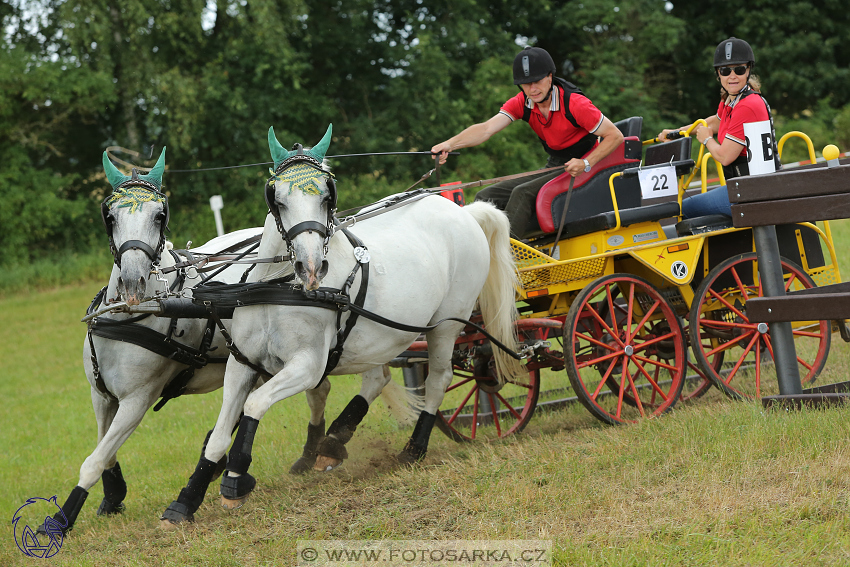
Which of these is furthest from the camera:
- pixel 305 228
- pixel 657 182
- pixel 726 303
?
pixel 657 182

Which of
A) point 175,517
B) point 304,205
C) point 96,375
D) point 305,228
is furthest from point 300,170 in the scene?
point 175,517

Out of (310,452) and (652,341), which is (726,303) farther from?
(310,452)

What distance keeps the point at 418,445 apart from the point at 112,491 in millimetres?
1892

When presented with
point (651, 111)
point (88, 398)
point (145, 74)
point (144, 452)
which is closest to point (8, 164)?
point (145, 74)

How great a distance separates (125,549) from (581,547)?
2259 millimetres

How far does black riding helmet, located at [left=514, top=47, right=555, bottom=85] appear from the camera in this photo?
5.32m

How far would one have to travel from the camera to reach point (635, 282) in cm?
522

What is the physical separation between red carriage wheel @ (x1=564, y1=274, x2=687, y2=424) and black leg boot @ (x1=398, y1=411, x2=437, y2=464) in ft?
3.18

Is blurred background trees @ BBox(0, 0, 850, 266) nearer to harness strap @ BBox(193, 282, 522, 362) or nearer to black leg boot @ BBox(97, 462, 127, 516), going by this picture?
black leg boot @ BBox(97, 462, 127, 516)

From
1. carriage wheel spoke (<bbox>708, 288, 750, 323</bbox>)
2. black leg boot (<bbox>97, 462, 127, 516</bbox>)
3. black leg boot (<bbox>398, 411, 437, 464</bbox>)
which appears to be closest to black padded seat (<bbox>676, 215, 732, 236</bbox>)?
carriage wheel spoke (<bbox>708, 288, 750, 323</bbox>)

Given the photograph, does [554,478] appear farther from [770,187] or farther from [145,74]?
[145,74]

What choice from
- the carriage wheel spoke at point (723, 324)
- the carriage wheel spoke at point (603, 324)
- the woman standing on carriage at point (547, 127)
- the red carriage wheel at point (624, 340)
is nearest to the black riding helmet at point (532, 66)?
the woman standing on carriage at point (547, 127)

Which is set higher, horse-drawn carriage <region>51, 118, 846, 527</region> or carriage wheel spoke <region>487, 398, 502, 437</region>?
horse-drawn carriage <region>51, 118, 846, 527</region>

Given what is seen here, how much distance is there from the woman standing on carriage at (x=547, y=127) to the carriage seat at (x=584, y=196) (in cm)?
9
